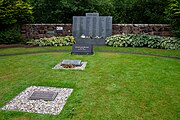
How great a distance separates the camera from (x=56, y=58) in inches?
400

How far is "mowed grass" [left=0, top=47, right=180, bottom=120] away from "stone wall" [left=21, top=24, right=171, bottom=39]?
15.9ft

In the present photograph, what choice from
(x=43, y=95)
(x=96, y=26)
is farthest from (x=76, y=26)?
(x=43, y=95)

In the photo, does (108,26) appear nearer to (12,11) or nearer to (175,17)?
(175,17)

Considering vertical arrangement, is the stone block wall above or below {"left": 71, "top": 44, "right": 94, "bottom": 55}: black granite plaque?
above

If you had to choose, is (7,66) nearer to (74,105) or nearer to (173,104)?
(74,105)

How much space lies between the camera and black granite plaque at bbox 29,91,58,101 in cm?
560

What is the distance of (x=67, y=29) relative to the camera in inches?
614

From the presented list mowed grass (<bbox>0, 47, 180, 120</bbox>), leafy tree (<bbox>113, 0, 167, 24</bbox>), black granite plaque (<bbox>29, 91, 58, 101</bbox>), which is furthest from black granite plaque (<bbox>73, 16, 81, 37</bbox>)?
black granite plaque (<bbox>29, 91, 58, 101</bbox>)

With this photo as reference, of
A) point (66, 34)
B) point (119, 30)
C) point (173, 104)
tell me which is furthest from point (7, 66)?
point (119, 30)

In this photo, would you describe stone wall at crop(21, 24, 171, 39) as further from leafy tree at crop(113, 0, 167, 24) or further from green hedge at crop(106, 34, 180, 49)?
leafy tree at crop(113, 0, 167, 24)

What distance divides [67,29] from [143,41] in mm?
5318

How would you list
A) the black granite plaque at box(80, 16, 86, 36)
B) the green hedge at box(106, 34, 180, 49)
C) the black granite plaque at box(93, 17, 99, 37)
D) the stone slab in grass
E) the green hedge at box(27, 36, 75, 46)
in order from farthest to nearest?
the black granite plaque at box(80, 16, 86, 36) < the black granite plaque at box(93, 17, 99, 37) < the green hedge at box(27, 36, 75, 46) < the green hedge at box(106, 34, 180, 49) < the stone slab in grass

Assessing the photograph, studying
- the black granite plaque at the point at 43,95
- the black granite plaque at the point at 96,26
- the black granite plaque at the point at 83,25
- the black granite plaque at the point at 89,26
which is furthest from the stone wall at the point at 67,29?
the black granite plaque at the point at 43,95

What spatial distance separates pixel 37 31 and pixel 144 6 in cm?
796
